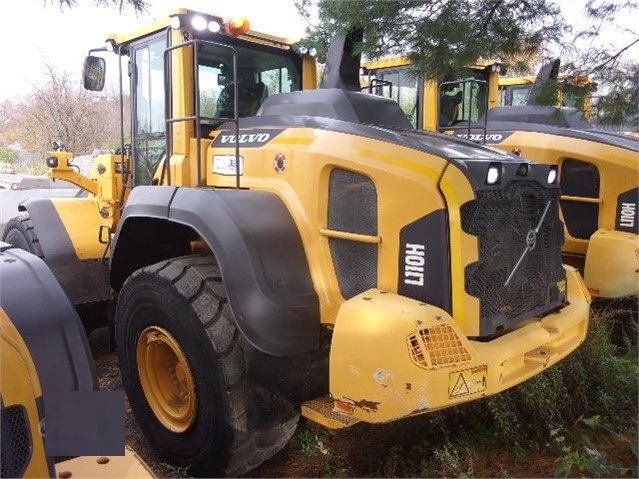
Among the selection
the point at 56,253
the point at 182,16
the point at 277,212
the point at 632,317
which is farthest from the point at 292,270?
the point at 632,317

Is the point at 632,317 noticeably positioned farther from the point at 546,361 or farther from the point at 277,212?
the point at 277,212

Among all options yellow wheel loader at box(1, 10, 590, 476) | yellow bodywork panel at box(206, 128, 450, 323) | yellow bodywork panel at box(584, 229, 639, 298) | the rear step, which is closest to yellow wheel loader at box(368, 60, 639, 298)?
yellow bodywork panel at box(584, 229, 639, 298)

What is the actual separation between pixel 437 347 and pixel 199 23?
2682 mm

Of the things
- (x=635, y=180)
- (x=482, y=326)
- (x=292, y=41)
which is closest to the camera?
(x=482, y=326)

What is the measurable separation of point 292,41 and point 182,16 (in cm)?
91

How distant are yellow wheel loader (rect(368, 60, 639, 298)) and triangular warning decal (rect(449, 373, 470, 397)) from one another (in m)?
2.59

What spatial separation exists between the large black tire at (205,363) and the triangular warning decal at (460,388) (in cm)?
95

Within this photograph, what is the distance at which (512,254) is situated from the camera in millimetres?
2945

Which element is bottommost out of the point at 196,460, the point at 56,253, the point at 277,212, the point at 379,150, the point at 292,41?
the point at 196,460

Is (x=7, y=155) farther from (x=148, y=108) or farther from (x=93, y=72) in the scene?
(x=148, y=108)

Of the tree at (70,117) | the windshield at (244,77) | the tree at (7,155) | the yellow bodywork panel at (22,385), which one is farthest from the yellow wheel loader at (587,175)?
the tree at (7,155)

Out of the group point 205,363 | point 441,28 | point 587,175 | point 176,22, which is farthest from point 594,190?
point 205,363

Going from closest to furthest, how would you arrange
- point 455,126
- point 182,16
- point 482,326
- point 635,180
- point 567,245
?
point 482,326, point 182,16, point 635,180, point 567,245, point 455,126

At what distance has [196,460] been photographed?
120 inches
